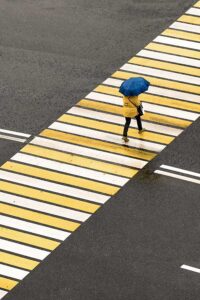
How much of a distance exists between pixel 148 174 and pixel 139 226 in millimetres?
2164

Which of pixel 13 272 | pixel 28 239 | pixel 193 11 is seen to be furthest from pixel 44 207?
pixel 193 11

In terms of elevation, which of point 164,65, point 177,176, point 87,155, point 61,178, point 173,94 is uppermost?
point 164,65

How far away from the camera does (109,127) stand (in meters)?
33.3

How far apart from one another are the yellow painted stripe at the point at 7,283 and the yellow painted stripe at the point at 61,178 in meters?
3.63

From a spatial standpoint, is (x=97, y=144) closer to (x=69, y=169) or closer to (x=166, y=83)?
(x=69, y=169)

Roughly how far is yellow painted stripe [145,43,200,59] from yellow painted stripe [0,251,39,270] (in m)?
9.80

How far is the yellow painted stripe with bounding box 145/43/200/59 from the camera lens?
3650cm

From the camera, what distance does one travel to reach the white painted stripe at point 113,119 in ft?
108

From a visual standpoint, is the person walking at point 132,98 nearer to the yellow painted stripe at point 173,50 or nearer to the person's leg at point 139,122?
the person's leg at point 139,122

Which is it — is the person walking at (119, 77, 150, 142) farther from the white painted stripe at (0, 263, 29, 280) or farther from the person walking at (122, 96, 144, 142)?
the white painted stripe at (0, 263, 29, 280)

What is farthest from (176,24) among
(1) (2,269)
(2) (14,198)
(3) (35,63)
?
(1) (2,269)

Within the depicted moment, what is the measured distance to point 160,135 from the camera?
3284cm

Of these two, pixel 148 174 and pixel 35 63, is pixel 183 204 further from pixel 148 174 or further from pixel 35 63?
pixel 35 63

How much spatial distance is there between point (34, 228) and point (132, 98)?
4.38 m
